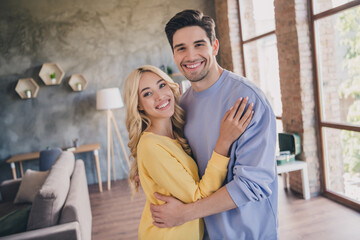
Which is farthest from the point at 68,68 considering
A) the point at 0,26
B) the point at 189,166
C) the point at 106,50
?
the point at 189,166

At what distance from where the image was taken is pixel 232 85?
1395 mm

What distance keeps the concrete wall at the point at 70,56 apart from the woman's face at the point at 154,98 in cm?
450

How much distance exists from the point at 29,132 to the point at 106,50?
7.10 ft

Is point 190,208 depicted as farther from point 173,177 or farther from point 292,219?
point 292,219

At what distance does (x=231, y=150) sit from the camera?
1307mm

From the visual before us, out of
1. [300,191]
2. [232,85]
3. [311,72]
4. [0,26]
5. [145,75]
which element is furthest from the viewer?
[0,26]

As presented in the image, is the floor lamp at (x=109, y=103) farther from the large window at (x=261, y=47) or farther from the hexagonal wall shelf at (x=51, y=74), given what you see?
the large window at (x=261, y=47)

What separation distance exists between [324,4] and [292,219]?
2529mm

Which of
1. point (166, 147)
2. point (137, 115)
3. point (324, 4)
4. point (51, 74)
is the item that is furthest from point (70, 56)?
point (166, 147)

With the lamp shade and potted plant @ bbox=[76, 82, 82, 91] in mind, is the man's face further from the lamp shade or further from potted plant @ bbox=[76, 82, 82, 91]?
potted plant @ bbox=[76, 82, 82, 91]

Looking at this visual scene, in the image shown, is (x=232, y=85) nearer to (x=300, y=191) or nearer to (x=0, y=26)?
(x=300, y=191)

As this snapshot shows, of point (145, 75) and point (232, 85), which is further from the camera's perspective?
point (145, 75)

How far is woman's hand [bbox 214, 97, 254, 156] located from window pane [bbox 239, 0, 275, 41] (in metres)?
3.55

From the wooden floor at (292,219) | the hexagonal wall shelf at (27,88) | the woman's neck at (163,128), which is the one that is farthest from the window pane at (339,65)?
the hexagonal wall shelf at (27,88)
